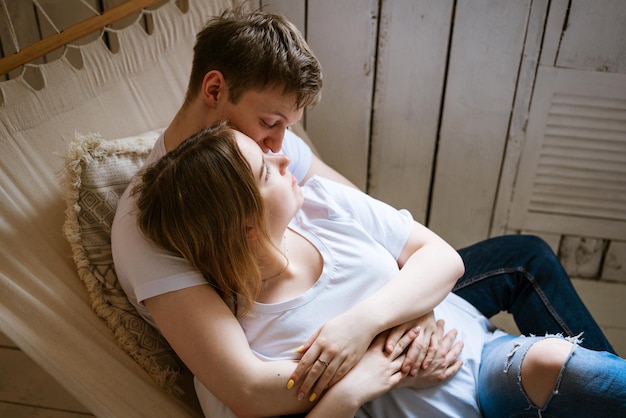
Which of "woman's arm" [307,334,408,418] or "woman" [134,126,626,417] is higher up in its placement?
"woman" [134,126,626,417]

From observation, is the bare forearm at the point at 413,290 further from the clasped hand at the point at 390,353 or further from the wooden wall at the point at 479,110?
the wooden wall at the point at 479,110

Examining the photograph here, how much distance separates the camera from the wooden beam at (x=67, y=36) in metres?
1.15

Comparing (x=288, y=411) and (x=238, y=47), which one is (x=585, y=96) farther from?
(x=288, y=411)

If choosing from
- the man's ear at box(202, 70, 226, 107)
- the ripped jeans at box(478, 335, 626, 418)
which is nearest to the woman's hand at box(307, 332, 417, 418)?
the ripped jeans at box(478, 335, 626, 418)

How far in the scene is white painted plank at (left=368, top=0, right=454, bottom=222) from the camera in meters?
1.53

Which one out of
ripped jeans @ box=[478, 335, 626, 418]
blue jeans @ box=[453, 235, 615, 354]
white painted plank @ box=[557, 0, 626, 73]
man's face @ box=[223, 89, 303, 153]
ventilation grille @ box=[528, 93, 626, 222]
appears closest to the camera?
ripped jeans @ box=[478, 335, 626, 418]

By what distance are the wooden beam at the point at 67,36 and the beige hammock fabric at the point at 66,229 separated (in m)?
0.03

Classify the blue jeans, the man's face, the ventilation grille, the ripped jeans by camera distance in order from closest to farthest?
the ripped jeans < the man's face < the blue jeans < the ventilation grille

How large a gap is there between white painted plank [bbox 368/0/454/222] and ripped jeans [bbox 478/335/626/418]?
77cm

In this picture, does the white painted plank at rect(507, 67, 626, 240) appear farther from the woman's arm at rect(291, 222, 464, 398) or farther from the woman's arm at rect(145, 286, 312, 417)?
the woman's arm at rect(145, 286, 312, 417)

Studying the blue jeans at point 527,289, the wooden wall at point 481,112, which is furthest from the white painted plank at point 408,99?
the blue jeans at point 527,289

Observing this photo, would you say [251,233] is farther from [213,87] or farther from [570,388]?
[570,388]

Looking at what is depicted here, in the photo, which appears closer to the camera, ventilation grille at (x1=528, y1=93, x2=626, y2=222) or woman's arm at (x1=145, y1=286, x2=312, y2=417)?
woman's arm at (x1=145, y1=286, x2=312, y2=417)

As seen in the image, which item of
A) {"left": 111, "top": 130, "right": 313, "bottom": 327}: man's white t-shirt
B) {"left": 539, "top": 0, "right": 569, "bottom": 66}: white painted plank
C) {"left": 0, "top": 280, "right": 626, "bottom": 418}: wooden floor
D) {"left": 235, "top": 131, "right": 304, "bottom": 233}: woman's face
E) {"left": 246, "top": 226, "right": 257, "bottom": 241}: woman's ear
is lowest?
{"left": 0, "top": 280, "right": 626, "bottom": 418}: wooden floor
